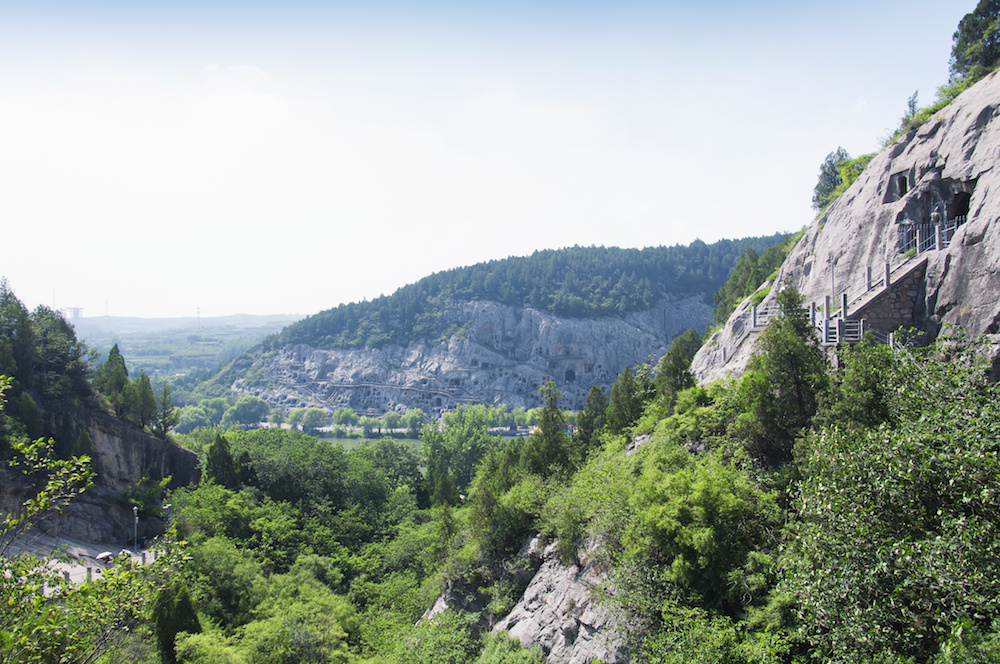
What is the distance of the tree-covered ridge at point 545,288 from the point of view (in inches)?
6284

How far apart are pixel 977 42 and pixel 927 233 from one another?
1913cm

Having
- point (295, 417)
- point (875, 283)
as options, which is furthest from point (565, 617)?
point (295, 417)

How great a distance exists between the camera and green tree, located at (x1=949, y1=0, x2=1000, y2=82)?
29.7m

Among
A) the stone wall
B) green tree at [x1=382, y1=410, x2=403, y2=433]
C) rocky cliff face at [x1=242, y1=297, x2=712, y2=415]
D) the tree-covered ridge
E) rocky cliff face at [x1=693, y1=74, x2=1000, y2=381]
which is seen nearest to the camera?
rocky cliff face at [x1=693, y1=74, x2=1000, y2=381]

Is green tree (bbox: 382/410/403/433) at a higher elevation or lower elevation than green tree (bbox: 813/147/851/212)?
lower

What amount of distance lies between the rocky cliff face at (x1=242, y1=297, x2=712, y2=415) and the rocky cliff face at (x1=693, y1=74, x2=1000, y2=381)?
4499 inches

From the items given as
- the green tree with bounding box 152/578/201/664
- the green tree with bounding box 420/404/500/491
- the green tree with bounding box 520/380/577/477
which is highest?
the green tree with bounding box 520/380/577/477

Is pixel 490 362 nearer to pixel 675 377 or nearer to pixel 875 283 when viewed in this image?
pixel 675 377

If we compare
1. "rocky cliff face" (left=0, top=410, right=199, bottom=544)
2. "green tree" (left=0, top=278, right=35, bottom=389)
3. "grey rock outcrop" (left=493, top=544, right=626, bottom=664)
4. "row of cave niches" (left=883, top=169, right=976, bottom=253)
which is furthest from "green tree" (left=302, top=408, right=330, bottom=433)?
"row of cave niches" (left=883, top=169, right=976, bottom=253)

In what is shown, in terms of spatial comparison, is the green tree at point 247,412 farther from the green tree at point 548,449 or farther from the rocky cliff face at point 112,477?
the green tree at point 548,449

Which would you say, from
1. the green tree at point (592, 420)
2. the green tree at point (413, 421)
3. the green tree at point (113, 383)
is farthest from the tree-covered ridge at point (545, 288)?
the green tree at point (592, 420)

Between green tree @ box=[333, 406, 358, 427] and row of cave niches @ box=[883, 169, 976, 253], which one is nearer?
row of cave niches @ box=[883, 169, 976, 253]

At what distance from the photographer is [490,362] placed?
148m

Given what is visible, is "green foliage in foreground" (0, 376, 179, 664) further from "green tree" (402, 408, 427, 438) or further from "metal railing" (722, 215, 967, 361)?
"green tree" (402, 408, 427, 438)
